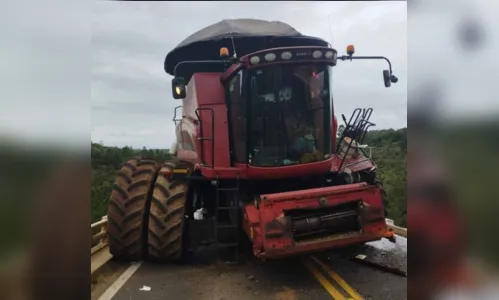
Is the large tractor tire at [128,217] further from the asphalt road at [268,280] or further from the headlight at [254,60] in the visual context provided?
the headlight at [254,60]

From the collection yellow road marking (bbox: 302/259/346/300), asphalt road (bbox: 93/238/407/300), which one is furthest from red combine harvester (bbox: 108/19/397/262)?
yellow road marking (bbox: 302/259/346/300)

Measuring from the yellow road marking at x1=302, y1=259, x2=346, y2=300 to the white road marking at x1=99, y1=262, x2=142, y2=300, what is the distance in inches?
98.8

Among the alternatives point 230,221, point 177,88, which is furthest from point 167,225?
point 177,88

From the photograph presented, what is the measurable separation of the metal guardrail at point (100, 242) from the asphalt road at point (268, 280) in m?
0.39

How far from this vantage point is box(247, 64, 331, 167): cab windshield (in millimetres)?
5652

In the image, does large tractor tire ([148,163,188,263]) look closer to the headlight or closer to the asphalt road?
the asphalt road

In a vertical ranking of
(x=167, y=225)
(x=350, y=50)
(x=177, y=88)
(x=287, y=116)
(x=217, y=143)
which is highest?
(x=350, y=50)

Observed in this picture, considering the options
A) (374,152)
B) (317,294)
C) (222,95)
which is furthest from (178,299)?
(374,152)

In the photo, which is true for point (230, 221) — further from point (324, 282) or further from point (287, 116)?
point (287, 116)

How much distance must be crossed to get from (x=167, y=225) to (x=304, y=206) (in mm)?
2041

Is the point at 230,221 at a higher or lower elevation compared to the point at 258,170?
lower

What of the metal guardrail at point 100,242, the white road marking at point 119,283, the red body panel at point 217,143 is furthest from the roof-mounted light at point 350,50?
the white road marking at point 119,283

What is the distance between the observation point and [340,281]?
5.36 m

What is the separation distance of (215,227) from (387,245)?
3.07 m
